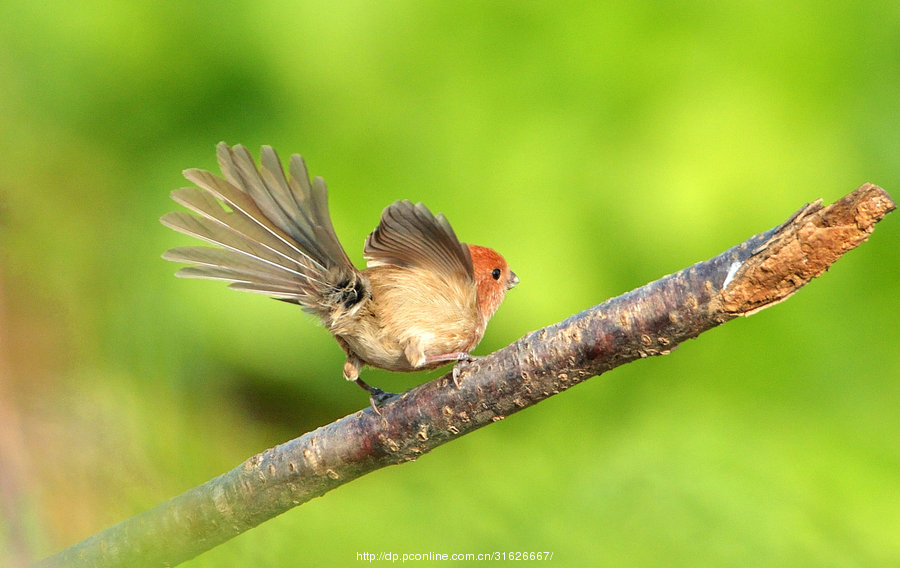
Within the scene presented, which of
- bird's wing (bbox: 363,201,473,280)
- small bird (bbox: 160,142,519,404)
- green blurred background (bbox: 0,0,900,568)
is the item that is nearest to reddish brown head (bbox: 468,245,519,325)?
small bird (bbox: 160,142,519,404)

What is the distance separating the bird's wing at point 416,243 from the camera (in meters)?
0.98

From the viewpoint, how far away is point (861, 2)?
1.89m

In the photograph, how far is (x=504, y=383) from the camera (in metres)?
0.92

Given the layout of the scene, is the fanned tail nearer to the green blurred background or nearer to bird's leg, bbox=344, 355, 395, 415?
bird's leg, bbox=344, 355, 395, 415

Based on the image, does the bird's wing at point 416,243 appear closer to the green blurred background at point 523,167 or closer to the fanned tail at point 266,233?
the fanned tail at point 266,233

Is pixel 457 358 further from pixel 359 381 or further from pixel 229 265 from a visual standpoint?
pixel 229 265

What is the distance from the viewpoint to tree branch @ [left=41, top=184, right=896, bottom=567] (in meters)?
0.74

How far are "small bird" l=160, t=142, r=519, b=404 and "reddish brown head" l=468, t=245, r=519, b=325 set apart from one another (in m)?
0.02

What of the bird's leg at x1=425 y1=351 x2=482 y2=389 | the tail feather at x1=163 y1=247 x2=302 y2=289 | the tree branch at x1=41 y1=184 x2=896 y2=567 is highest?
the tail feather at x1=163 y1=247 x2=302 y2=289

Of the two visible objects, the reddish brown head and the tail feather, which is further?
the reddish brown head

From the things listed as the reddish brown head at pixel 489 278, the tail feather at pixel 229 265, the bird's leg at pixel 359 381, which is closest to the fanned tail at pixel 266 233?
the tail feather at pixel 229 265

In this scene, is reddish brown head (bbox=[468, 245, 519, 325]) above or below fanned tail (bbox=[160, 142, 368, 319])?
below

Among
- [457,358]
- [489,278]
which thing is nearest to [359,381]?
[457,358]

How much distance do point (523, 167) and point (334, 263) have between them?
2.65ft
